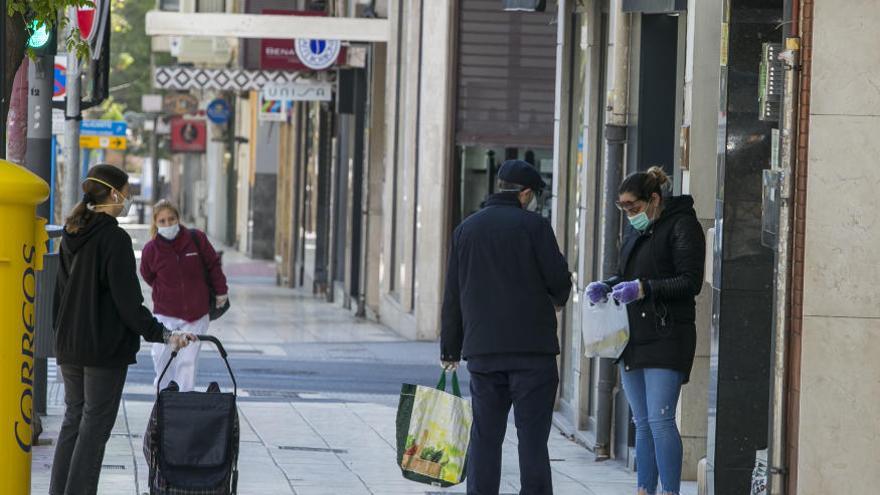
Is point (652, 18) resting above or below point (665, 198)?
above

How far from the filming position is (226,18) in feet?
82.2

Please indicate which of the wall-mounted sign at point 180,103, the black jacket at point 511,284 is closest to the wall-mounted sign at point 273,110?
the wall-mounted sign at point 180,103

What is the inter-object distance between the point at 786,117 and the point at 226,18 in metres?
17.7

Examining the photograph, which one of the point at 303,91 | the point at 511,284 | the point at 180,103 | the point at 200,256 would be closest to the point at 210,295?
the point at 200,256

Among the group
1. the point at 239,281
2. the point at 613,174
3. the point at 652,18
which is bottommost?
the point at 239,281

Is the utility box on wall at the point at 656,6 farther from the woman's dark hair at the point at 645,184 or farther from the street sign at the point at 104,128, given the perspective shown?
the street sign at the point at 104,128

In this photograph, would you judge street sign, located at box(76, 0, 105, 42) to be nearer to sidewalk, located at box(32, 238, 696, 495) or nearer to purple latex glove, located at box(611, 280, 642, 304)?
sidewalk, located at box(32, 238, 696, 495)

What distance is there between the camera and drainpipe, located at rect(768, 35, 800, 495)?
804 centimetres

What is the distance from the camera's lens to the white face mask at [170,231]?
43.4ft

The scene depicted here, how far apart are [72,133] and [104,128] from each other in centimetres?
1467

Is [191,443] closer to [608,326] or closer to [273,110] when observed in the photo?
[608,326]

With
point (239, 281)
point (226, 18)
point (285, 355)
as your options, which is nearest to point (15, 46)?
point (285, 355)

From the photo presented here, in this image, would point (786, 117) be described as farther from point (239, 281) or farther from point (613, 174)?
point (239, 281)

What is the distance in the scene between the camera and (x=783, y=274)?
318 inches
